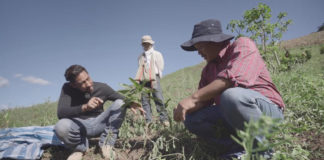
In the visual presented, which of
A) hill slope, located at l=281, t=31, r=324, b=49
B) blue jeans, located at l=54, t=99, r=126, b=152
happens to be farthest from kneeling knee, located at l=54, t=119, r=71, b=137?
hill slope, located at l=281, t=31, r=324, b=49

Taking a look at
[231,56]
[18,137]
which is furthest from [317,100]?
[18,137]

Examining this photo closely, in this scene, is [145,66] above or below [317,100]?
above

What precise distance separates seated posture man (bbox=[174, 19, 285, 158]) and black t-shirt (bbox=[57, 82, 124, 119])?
3.83ft

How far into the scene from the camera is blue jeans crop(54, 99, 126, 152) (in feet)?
6.16

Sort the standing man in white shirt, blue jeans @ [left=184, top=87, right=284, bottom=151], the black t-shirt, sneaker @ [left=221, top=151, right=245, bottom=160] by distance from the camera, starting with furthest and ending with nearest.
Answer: the standing man in white shirt
the black t-shirt
sneaker @ [left=221, top=151, right=245, bottom=160]
blue jeans @ [left=184, top=87, right=284, bottom=151]

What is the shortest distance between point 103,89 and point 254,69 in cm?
168

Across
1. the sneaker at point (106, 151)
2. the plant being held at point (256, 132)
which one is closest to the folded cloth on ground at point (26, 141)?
the sneaker at point (106, 151)

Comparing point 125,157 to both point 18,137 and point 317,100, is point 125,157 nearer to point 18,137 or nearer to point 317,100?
point 18,137

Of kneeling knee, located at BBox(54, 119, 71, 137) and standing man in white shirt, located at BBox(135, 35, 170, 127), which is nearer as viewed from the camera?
kneeling knee, located at BBox(54, 119, 71, 137)

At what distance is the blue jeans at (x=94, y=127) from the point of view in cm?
188

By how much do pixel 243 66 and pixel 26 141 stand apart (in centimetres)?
235

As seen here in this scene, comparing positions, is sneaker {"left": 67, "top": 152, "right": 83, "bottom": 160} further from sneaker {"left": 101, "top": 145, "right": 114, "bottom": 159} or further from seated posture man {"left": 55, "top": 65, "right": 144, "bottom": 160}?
sneaker {"left": 101, "top": 145, "right": 114, "bottom": 159}

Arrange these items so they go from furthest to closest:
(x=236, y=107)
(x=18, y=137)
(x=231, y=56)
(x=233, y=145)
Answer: (x=18, y=137)
(x=233, y=145)
(x=231, y=56)
(x=236, y=107)

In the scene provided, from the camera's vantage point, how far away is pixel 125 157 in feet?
5.86
